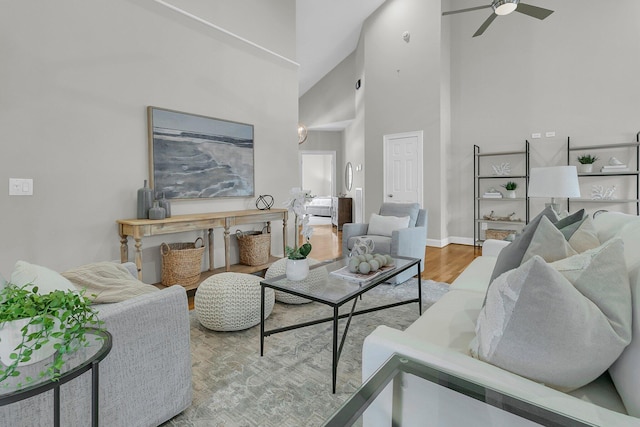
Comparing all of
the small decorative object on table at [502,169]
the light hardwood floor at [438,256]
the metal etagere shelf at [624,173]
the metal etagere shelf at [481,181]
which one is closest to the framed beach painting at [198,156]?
the light hardwood floor at [438,256]

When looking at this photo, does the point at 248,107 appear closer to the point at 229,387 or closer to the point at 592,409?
the point at 229,387

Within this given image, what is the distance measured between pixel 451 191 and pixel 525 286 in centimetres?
575

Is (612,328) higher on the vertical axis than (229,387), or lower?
higher

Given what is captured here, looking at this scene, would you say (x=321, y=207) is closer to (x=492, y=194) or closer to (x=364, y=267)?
(x=492, y=194)

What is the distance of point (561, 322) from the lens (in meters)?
0.79

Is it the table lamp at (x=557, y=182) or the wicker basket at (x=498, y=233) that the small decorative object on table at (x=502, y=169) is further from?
the table lamp at (x=557, y=182)

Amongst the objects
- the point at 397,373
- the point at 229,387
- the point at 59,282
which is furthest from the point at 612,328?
the point at 59,282

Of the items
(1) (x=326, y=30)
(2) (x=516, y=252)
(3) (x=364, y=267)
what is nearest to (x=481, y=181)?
(1) (x=326, y=30)

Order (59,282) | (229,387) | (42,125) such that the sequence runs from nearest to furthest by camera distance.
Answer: (59,282) → (229,387) → (42,125)

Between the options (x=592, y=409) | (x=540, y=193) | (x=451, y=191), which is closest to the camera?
(x=592, y=409)

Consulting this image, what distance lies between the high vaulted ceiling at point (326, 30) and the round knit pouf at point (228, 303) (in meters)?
5.10

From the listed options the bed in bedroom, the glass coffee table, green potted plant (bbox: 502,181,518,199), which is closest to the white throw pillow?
the glass coffee table

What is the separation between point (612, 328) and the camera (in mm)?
821

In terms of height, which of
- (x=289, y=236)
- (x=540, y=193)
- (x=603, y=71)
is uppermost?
(x=603, y=71)
